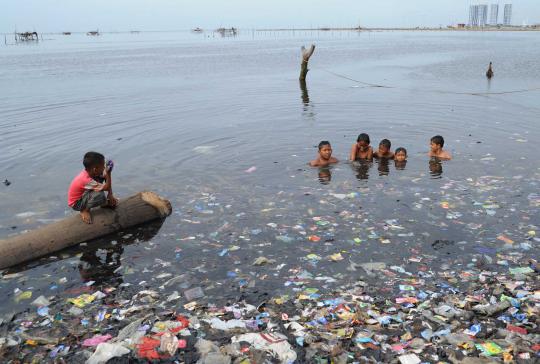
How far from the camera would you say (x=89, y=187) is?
25.7 feet

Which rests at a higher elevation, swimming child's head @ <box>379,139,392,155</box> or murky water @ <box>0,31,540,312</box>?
swimming child's head @ <box>379,139,392,155</box>

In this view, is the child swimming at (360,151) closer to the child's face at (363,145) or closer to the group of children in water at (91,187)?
the child's face at (363,145)

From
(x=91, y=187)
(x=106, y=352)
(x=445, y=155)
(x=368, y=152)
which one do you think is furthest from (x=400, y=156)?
(x=106, y=352)

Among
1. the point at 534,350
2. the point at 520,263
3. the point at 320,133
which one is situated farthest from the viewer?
the point at 320,133

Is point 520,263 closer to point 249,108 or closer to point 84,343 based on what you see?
point 84,343

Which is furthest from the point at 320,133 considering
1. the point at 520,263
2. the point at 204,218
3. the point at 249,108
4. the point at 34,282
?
the point at 34,282

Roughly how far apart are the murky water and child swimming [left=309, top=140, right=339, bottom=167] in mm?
367

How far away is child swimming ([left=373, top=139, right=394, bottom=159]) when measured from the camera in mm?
12352

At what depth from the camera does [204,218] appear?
353 inches

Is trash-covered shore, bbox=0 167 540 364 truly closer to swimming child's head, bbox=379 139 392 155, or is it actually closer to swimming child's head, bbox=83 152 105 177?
swimming child's head, bbox=83 152 105 177

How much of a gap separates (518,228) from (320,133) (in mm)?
Result: 8778

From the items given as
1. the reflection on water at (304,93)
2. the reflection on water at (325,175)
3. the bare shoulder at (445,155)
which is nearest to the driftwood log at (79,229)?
the reflection on water at (325,175)

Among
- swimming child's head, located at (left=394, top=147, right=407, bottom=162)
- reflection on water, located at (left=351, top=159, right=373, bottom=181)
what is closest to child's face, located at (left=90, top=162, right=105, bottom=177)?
reflection on water, located at (left=351, top=159, right=373, bottom=181)

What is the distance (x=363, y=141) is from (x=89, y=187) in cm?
713
